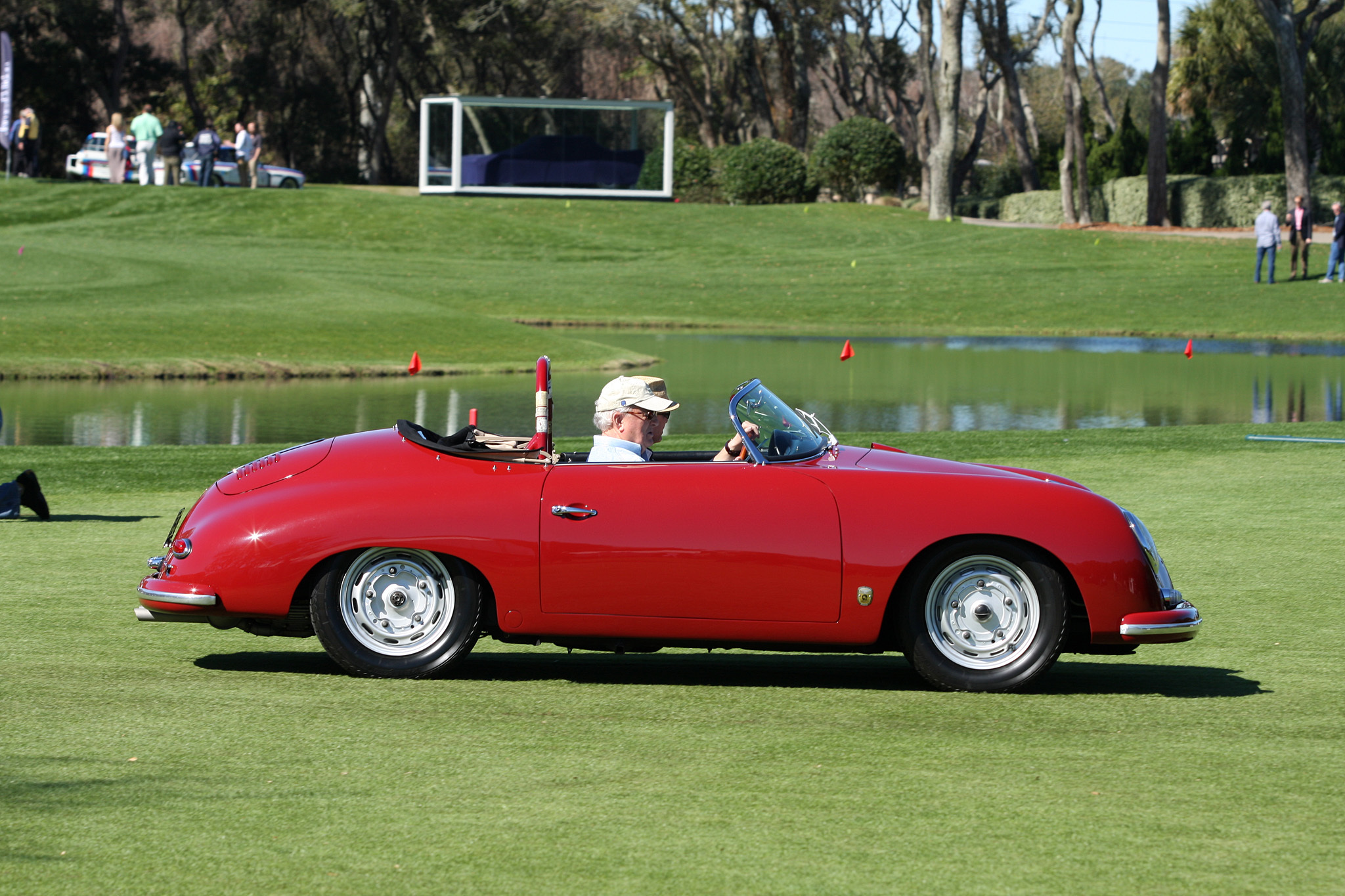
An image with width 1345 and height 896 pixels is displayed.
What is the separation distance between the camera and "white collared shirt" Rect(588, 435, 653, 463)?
6.57 m

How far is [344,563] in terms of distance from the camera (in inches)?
253

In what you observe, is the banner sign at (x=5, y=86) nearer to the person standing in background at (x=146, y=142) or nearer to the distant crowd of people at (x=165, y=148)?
the distant crowd of people at (x=165, y=148)

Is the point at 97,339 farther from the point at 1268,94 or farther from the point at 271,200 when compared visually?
the point at 1268,94

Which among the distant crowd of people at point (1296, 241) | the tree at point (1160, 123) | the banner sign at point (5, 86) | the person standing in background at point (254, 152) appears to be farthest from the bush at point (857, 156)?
the banner sign at point (5, 86)

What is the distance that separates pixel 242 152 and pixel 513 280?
17224mm

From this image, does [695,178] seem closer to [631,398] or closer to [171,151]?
[171,151]

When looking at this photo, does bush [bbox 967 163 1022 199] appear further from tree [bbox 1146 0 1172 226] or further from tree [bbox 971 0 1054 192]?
tree [bbox 1146 0 1172 226]

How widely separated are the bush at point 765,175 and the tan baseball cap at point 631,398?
169 ft

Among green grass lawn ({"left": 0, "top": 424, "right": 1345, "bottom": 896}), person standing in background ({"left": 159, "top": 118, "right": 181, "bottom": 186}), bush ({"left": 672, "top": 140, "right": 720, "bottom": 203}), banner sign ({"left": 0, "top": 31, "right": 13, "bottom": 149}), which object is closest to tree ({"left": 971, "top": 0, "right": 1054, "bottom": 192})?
bush ({"left": 672, "top": 140, "right": 720, "bottom": 203})

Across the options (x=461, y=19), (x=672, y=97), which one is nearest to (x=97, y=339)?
(x=461, y=19)

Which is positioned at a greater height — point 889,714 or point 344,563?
point 344,563

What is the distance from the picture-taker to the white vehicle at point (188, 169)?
5581cm

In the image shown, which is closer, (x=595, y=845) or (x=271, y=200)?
(x=595, y=845)

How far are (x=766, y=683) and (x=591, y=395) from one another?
16774 millimetres
